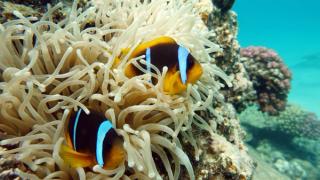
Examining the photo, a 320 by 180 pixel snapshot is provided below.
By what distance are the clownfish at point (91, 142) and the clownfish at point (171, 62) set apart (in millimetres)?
419

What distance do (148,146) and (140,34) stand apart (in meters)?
0.66

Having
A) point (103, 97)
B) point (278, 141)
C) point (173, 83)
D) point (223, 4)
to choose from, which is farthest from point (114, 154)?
point (278, 141)

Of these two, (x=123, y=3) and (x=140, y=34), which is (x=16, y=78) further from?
(x=123, y=3)

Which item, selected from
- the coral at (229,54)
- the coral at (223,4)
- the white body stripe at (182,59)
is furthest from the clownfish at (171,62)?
the coral at (223,4)

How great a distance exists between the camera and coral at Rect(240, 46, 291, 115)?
21.5 feet

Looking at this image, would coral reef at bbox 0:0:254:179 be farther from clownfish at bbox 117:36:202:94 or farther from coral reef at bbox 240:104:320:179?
coral reef at bbox 240:104:320:179

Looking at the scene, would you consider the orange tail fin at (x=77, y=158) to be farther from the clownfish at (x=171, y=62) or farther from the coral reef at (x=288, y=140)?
the coral reef at (x=288, y=140)

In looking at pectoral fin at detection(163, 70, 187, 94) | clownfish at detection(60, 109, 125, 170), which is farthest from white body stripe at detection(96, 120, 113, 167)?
pectoral fin at detection(163, 70, 187, 94)

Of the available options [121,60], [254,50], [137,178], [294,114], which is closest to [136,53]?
[121,60]

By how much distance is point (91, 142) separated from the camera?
1412 mm

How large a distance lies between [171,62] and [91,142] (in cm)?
58

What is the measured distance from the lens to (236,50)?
3701mm

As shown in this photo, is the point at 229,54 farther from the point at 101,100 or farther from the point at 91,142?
the point at 91,142

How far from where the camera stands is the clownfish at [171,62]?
170 centimetres
